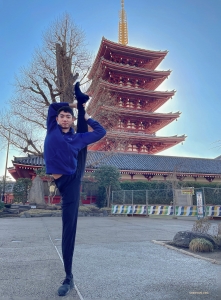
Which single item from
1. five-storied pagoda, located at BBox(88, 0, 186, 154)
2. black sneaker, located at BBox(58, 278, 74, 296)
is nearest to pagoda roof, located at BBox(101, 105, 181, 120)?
five-storied pagoda, located at BBox(88, 0, 186, 154)

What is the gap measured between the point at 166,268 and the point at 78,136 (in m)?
1.60

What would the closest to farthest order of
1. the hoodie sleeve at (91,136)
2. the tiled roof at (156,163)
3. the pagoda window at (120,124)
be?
1. the hoodie sleeve at (91,136)
2. the tiled roof at (156,163)
3. the pagoda window at (120,124)

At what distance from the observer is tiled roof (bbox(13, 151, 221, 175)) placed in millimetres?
19312

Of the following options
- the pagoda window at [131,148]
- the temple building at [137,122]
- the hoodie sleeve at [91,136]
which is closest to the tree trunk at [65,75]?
the temple building at [137,122]

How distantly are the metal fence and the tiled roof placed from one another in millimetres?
3139

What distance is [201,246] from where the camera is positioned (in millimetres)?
3535

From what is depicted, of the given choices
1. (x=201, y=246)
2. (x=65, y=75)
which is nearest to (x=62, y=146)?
(x=201, y=246)

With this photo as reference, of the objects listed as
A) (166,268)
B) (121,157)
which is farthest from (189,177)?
(166,268)

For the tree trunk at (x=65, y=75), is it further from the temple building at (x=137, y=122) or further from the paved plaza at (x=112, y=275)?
the paved plaza at (x=112, y=275)

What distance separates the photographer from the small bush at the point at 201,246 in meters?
3.54

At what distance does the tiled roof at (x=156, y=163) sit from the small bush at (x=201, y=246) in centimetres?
1491

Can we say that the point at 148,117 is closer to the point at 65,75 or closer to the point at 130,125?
the point at 130,125

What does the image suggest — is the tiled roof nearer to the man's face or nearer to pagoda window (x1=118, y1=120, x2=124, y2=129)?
pagoda window (x1=118, y1=120, x2=124, y2=129)

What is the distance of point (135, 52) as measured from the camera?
25.1 m
